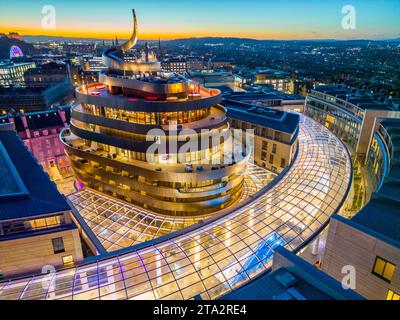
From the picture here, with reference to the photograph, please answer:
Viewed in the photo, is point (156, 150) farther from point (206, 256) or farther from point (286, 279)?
point (286, 279)

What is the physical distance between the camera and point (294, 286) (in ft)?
56.5

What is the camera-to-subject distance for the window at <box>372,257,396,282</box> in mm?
22288

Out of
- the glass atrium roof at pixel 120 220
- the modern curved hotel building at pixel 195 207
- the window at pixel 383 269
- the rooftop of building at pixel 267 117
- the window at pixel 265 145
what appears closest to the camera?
the modern curved hotel building at pixel 195 207

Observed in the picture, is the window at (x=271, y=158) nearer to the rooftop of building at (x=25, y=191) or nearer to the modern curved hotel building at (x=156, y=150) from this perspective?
the modern curved hotel building at (x=156, y=150)

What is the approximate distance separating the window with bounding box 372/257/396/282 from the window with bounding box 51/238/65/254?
31336mm

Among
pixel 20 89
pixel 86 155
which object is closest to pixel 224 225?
pixel 86 155

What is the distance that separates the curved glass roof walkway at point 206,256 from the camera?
21.1 meters

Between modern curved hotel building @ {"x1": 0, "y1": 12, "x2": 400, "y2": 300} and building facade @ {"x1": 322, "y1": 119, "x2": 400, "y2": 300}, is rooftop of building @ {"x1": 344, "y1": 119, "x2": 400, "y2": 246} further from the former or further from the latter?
modern curved hotel building @ {"x1": 0, "y1": 12, "x2": 400, "y2": 300}

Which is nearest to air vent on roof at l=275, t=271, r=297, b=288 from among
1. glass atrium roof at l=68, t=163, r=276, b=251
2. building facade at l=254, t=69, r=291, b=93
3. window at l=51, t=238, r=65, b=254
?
glass atrium roof at l=68, t=163, r=276, b=251

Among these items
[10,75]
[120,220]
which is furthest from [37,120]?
[10,75]

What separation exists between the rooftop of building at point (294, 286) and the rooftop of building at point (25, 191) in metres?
21.1

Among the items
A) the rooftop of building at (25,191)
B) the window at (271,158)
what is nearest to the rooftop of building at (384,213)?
the window at (271,158)

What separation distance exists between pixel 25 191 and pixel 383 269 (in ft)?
122
